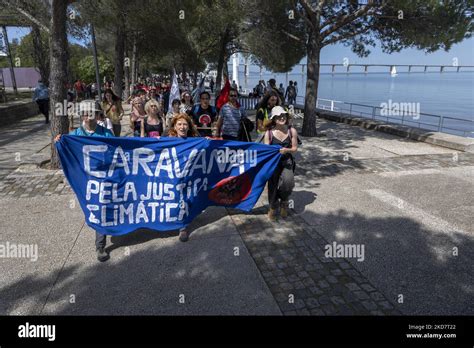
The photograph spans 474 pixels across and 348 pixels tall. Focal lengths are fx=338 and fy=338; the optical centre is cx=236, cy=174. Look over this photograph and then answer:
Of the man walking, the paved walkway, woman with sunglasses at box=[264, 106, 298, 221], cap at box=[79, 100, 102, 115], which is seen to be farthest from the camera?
the man walking

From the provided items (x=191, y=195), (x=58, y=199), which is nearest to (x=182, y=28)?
(x=58, y=199)

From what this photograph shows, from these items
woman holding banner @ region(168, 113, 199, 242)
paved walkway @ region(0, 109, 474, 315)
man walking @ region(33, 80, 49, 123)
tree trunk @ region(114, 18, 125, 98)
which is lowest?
paved walkway @ region(0, 109, 474, 315)

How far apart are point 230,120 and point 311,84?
21.3 ft

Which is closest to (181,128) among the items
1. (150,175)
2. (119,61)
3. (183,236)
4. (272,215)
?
(150,175)

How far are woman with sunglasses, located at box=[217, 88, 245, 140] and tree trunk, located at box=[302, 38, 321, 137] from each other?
6.15 metres

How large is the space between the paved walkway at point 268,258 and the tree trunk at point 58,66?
58.0 inches

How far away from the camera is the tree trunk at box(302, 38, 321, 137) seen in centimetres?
1180

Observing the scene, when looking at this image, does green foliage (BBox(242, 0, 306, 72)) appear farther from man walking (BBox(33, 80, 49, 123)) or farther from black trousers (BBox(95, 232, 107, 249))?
black trousers (BBox(95, 232, 107, 249))

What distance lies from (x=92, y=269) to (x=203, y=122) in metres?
4.00

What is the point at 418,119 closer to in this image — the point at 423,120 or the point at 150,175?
the point at 423,120

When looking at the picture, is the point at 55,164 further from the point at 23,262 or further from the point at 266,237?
the point at 266,237

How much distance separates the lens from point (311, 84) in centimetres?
1217

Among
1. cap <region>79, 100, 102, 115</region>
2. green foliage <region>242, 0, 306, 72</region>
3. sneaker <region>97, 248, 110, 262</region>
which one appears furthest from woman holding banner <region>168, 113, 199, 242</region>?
green foliage <region>242, 0, 306, 72</region>

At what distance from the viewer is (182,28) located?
18875 millimetres
